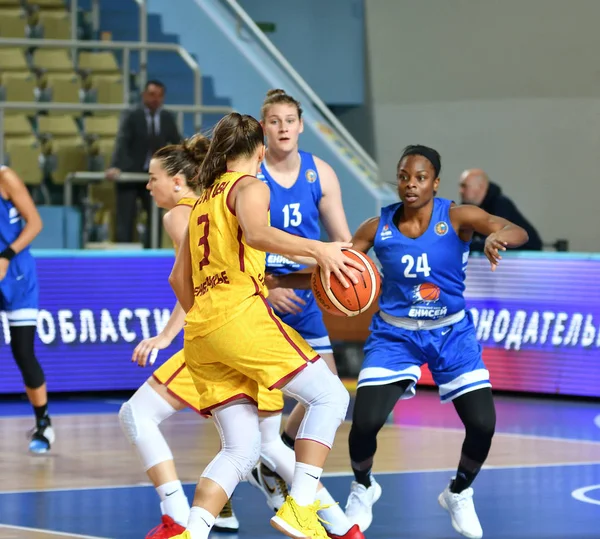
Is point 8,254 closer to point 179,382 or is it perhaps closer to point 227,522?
point 179,382

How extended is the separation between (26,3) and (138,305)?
591 centimetres

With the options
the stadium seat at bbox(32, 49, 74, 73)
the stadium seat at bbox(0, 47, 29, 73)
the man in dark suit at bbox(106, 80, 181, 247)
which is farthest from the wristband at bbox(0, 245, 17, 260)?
the stadium seat at bbox(32, 49, 74, 73)

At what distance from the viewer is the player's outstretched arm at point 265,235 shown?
4.80m

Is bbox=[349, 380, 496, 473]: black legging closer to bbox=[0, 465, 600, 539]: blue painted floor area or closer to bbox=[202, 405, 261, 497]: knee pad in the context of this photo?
bbox=[0, 465, 600, 539]: blue painted floor area

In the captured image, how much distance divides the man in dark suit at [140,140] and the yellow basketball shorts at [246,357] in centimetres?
749

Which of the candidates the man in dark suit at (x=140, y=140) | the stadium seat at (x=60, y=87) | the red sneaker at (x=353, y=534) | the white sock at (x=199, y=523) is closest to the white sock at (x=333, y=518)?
the red sneaker at (x=353, y=534)

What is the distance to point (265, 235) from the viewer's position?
480 cm

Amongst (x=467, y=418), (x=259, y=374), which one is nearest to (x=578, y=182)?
(x=467, y=418)

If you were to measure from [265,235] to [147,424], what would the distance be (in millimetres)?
1354

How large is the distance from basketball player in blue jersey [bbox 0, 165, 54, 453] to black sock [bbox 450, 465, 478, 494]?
3109mm

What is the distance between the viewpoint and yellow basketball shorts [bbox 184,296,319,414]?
4.94 m

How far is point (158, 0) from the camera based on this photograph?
15.7 meters

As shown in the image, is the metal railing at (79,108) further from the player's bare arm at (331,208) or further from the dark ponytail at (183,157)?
the dark ponytail at (183,157)

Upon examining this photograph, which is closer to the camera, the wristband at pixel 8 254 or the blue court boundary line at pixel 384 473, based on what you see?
the blue court boundary line at pixel 384 473
